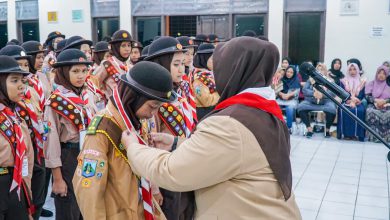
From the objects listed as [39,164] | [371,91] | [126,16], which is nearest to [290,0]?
[371,91]

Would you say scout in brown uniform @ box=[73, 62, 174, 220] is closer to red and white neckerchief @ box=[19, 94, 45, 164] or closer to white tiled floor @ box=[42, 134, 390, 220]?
red and white neckerchief @ box=[19, 94, 45, 164]

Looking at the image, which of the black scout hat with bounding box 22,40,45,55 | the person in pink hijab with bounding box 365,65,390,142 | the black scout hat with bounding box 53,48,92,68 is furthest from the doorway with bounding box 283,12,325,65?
the black scout hat with bounding box 53,48,92,68

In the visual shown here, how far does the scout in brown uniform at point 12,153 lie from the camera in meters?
2.39

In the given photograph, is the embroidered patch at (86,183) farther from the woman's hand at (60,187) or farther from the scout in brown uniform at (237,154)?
the woman's hand at (60,187)

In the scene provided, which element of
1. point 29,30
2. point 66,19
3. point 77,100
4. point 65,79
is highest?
point 66,19

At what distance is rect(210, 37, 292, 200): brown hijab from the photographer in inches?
54.9

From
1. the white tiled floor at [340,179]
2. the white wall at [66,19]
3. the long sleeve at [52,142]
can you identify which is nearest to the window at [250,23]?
the white tiled floor at [340,179]

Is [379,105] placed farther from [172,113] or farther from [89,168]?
[89,168]

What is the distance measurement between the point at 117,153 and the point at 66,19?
9.90m

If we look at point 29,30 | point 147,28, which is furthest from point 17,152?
point 29,30

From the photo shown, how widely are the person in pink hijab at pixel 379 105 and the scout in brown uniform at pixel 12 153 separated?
18.3ft

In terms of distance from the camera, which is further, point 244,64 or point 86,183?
point 86,183

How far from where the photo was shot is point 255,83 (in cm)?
145

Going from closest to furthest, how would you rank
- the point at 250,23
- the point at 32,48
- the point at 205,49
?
1. the point at 32,48
2. the point at 205,49
3. the point at 250,23
